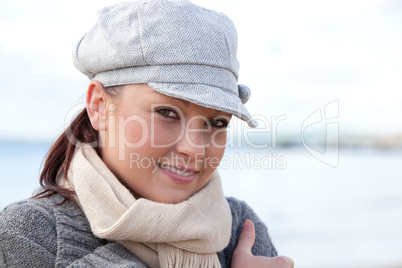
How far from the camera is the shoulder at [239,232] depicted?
2.05 metres

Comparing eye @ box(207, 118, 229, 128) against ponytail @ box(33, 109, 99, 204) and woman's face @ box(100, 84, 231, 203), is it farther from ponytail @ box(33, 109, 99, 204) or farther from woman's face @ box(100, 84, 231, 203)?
ponytail @ box(33, 109, 99, 204)

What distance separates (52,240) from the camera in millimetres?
1609

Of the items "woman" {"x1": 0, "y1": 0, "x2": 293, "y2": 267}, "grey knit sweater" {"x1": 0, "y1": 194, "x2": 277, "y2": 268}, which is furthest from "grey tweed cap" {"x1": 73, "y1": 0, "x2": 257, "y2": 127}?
"grey knit sweater" {"x1": 0, "y1": 194, "x2": 277, "y2": 268}

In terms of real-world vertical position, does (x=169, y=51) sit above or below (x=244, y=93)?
above

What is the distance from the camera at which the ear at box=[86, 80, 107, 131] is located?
1.79 meters

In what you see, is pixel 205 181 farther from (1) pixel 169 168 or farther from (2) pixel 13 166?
(2) pixel 13 166

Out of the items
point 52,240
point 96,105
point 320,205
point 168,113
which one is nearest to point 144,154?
point 168,113

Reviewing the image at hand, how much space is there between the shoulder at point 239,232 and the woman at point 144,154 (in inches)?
8.1

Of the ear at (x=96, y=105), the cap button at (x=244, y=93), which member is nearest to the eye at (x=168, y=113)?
the ear at (x=96, y=105)

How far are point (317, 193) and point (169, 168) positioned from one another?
662 centimetres

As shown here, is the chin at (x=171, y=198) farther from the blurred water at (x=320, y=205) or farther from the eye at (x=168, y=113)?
the blurred water at (x=320, y=205)

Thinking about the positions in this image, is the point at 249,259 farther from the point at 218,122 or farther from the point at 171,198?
the point at 218,122

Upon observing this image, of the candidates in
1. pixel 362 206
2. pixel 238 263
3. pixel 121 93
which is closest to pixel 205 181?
pixel 238 263

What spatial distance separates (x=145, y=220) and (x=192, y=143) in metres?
0.32
